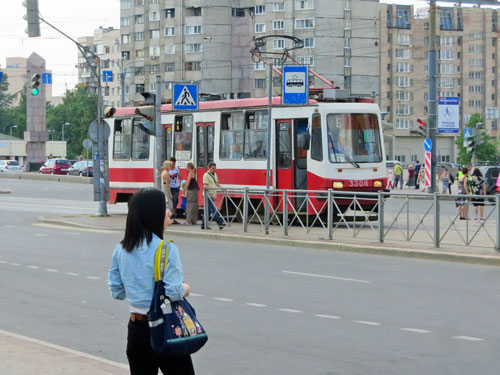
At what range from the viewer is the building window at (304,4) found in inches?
3831

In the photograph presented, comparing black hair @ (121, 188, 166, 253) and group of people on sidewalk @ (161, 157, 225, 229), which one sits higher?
black hair @ (121, 188, 166, 253)

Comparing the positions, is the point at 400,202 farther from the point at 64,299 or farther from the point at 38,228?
the point at 38,228

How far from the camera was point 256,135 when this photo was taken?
26297 mm

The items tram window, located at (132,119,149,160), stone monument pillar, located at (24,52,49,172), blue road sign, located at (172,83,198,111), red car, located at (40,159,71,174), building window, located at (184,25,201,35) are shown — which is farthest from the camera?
building window, located at (184,25,201,35)

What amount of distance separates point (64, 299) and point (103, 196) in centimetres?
1698

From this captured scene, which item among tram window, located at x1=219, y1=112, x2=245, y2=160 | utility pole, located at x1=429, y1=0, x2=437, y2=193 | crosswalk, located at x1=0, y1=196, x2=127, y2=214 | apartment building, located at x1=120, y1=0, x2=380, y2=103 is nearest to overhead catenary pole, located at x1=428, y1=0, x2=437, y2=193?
utility pole, located at x1=429, y1=0, x2=437, y2=193

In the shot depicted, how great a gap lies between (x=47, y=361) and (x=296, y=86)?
14.6m

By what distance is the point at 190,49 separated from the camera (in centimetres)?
11081

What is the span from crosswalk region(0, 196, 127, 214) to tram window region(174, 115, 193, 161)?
599 cm

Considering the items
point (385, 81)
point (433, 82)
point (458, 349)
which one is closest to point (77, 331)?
point (458, 349)

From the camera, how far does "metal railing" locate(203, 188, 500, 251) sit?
60.6 ft

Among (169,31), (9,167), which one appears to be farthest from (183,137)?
(169,31)

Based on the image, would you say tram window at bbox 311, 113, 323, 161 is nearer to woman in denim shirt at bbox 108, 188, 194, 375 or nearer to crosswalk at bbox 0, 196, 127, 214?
crosswalk at bbox 0, 196, 127, 214

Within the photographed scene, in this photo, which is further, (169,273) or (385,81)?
(385,81)
